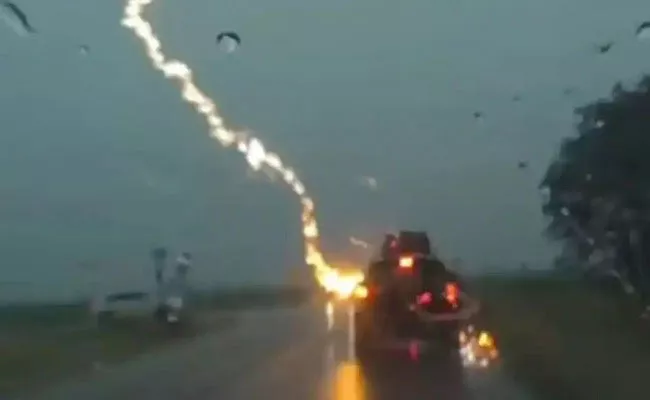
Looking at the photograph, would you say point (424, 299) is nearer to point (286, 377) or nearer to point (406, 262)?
point (406, 262)

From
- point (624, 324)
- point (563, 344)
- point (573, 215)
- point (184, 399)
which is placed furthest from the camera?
point (573, 215)

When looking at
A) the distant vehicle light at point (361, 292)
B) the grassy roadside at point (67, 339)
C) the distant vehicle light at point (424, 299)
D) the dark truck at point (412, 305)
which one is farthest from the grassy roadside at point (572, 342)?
the grassy roadside at point (67, 339)

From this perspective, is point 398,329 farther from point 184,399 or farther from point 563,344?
point 184,399

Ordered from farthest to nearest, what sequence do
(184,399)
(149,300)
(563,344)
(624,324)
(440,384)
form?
(149,300), (624,324), (563,344), (440,384), (184,399)

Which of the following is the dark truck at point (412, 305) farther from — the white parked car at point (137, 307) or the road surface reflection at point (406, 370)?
the white parked car at point (137, 307)

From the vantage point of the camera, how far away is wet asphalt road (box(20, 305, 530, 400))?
18.5 meters

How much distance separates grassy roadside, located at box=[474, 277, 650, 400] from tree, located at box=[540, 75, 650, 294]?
1091mm

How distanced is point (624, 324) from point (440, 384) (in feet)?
31.4

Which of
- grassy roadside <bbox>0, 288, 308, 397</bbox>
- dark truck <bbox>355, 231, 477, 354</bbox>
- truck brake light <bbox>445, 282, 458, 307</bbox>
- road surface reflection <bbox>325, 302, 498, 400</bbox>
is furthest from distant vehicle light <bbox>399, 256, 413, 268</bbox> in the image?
grassy roadside <bbox>0, 288, 308, 397</bbox>

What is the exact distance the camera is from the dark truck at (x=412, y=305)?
2458cm

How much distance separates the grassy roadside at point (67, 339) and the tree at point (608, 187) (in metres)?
10.5

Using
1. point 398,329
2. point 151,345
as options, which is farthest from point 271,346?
point 398,329

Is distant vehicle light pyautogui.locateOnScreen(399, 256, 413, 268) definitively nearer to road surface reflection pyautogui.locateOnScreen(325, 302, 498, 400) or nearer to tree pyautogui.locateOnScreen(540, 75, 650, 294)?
road surface reflection pyautogui.locateOnScreen(325, 302, 498, 400)

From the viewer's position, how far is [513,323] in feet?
109
